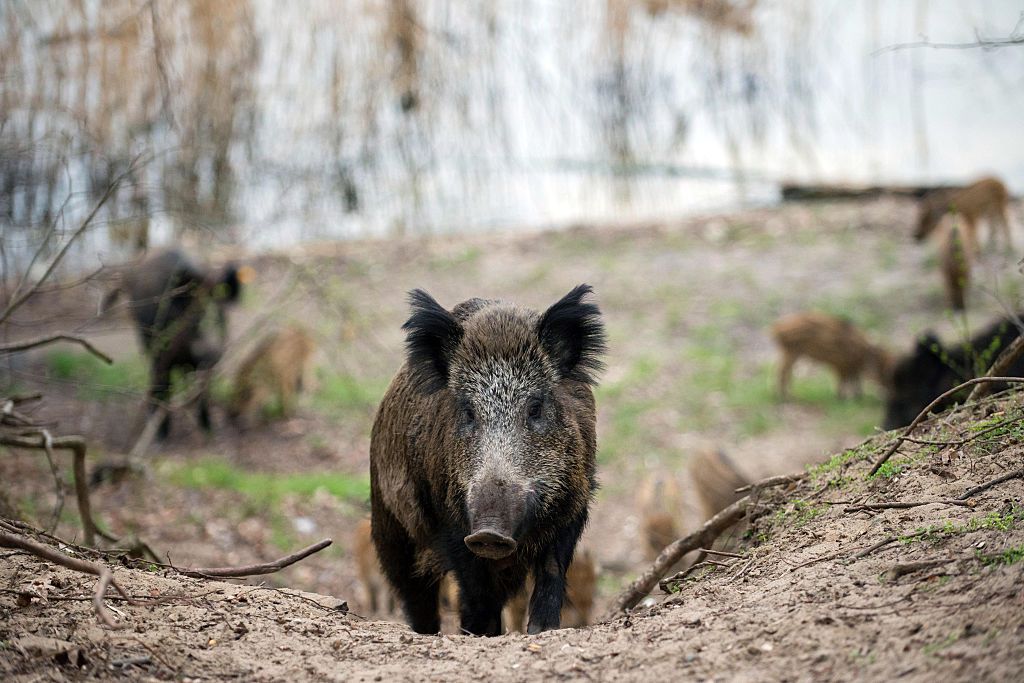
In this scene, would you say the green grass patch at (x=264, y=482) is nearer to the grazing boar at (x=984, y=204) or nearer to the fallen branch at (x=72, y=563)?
the fallen branch at (x=72, y=563)

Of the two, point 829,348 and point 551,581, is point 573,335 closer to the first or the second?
point 551,581

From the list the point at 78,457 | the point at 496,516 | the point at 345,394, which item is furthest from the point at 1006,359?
the point at 345,394

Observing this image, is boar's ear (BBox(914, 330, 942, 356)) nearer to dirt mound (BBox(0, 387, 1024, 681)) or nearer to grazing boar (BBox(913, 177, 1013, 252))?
grazing boar (BBox(913, 177, 1013, 252))

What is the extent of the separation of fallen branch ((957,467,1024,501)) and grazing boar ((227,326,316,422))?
9519 mm

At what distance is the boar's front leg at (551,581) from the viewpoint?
4.45 meters

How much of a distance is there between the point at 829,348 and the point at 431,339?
8.83 metres

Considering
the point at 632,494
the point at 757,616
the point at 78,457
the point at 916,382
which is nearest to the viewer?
the point at 757,616

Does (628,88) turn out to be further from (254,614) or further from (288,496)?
(254,614)

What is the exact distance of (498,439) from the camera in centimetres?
436

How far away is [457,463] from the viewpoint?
4.42 metres

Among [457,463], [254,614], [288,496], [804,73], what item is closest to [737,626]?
[457,463]

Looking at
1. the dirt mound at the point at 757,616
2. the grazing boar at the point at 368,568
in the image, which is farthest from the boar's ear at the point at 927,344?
the grazing boar at the point at 368,568

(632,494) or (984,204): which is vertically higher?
(984,204)

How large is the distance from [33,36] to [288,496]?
17.4ft
